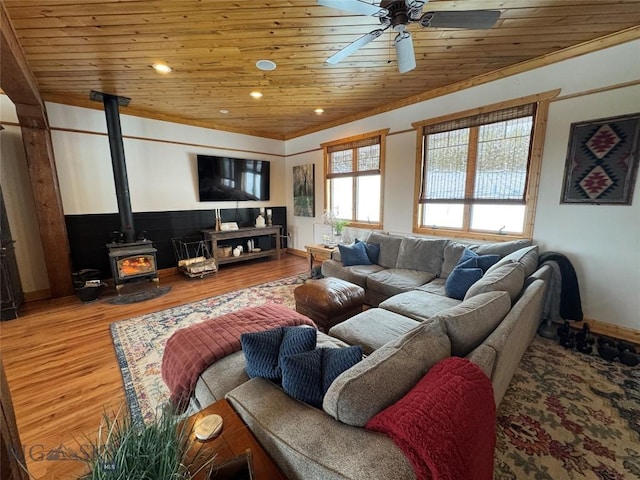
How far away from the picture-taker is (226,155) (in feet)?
17.8

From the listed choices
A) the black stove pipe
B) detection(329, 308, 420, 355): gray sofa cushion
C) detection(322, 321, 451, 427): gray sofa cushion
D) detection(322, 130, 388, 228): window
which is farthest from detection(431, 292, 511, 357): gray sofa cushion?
the black stove pipe

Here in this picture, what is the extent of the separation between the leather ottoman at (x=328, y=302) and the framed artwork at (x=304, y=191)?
3.21m

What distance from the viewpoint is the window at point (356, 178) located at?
4.59 m

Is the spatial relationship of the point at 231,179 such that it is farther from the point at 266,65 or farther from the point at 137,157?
the point at 266,65

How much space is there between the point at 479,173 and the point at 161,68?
4.02m

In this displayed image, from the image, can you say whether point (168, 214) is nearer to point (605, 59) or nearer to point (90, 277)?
point (90, 277)

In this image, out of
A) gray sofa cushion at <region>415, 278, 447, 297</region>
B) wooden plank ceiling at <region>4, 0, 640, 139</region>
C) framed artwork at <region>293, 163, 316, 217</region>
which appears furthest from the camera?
framed artwork at <region>293, 163, 316, 217</region>

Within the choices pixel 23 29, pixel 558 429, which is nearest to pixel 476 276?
pixel 558 429

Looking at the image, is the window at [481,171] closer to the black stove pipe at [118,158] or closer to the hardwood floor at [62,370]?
the hardwood floor at [62,370]

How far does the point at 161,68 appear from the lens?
9.64 feet

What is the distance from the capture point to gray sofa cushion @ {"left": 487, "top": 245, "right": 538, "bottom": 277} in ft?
7.80

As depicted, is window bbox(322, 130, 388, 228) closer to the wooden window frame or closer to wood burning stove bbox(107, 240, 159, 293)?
the wooden window frame

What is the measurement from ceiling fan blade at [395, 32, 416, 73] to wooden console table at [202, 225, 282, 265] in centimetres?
404

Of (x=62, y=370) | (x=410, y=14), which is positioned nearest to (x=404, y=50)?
(x=410, y=14)
